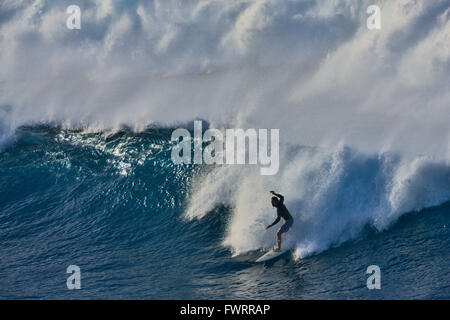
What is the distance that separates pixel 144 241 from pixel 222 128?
14.8 ft

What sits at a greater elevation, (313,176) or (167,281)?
(313,176)

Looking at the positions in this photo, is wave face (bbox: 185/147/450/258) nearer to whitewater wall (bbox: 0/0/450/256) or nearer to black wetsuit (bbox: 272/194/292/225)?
whitewater wall (bbox: 0/0/450/256)

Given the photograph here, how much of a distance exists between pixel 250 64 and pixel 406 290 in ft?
31.9

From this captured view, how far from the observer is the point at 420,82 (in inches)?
586

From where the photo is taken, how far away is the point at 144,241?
524 inches

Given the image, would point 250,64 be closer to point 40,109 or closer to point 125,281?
point 40,109

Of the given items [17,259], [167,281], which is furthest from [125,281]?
[17,259]

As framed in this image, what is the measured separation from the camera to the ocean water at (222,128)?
11719mm

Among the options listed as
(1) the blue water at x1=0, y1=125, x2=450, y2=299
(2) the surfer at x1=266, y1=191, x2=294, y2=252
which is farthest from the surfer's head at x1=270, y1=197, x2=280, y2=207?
(1) the blue water at x1=0, y1=125, x2=450, y2=299

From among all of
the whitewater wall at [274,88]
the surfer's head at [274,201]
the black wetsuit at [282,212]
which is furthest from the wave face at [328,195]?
the surfer's head at [274,201]

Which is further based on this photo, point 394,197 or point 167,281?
point 394,197

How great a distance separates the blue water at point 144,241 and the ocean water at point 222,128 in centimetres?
4

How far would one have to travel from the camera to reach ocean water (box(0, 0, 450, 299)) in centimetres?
1172

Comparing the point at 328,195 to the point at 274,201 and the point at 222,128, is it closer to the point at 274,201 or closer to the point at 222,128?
the point at 274,201
